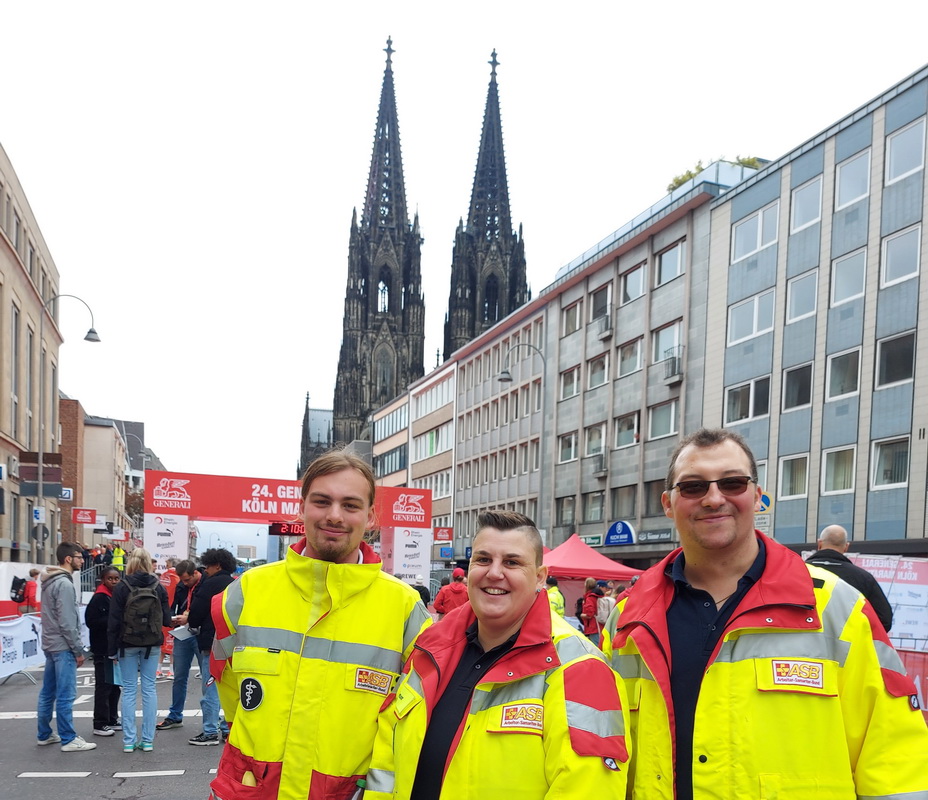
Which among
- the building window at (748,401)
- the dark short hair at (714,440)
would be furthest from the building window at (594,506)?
the dark short hair at (714,440)

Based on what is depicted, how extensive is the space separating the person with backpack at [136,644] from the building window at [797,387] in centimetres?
2305

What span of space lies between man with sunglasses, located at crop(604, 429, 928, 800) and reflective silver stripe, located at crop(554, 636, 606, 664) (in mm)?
112

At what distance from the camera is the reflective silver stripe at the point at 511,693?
291 cm

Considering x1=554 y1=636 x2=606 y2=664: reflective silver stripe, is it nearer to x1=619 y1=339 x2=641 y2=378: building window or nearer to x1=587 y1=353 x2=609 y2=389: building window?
x1=619 y1=339 x2=641 y2=378: building window

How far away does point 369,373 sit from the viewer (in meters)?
102

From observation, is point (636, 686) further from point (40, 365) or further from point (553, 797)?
point (40, 365)

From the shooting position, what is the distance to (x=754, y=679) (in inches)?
107

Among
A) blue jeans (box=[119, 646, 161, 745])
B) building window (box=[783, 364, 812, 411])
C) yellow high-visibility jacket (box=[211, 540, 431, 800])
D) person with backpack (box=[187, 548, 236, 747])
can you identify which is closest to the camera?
yellow high-visibility jacket (box=[211, 540, 431, 800])

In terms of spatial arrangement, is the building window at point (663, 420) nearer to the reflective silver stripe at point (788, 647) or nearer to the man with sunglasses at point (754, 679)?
the man with sunglasses at point (754, 679)

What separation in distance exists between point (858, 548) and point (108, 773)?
21.7 meters

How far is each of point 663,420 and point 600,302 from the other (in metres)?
8.35

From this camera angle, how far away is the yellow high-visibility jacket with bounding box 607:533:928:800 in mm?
2629

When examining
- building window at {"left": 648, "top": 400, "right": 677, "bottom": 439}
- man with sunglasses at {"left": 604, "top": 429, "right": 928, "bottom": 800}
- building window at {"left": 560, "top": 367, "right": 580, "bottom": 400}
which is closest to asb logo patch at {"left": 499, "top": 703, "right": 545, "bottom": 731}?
man with sunglasses at {"left": 604, "top": 429, "right": 928, "bottom": 800}

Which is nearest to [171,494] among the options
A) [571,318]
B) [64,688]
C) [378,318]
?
[64,688]
